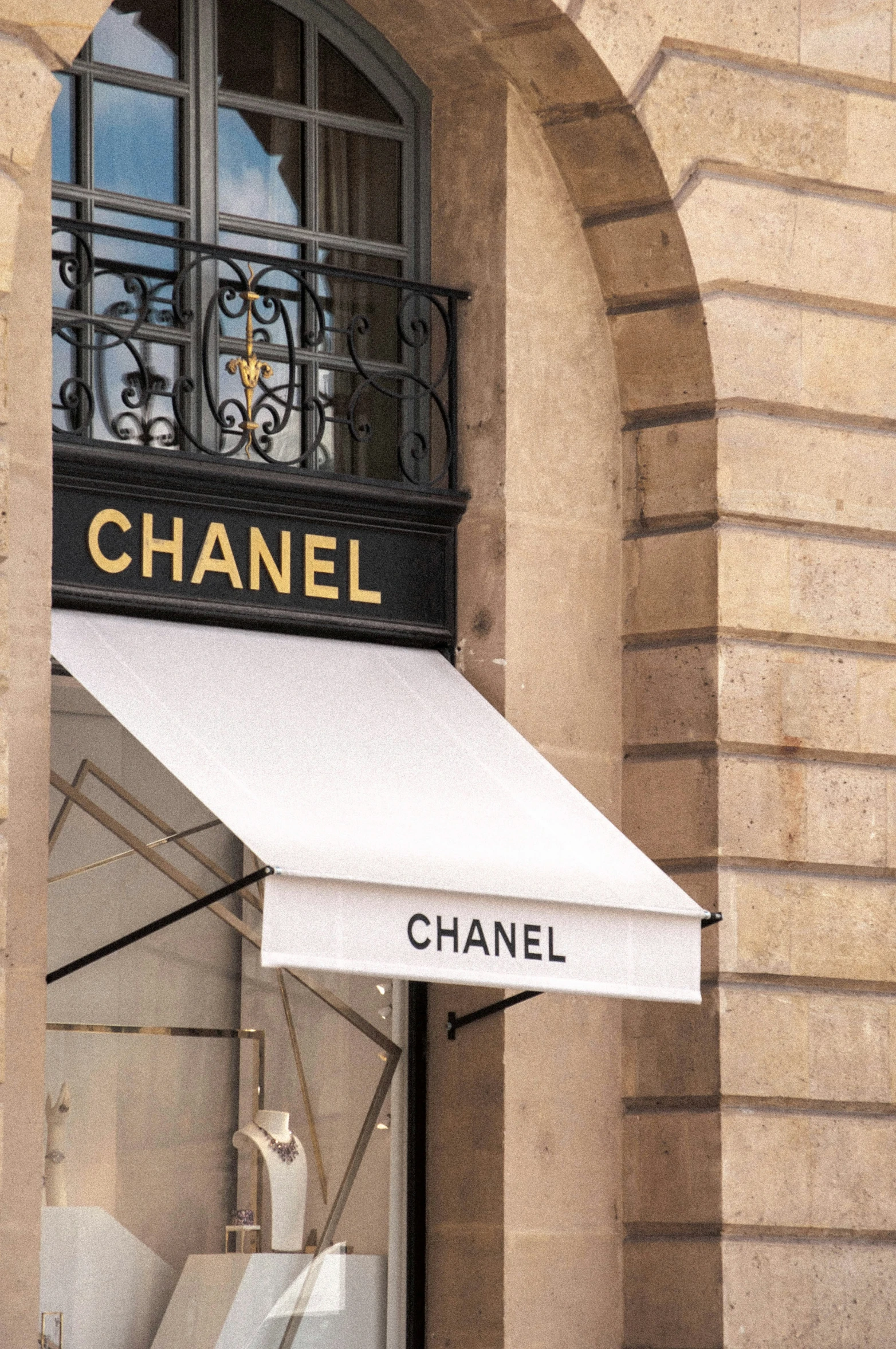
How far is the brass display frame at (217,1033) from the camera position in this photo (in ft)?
32.4

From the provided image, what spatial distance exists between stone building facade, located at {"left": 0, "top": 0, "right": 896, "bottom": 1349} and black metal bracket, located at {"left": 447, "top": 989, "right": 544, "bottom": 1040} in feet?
0.29

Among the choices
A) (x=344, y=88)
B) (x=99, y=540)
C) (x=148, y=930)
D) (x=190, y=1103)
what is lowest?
(x=190, y=1103)

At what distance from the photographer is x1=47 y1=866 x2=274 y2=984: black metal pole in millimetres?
8844

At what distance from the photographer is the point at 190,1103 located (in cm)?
1003

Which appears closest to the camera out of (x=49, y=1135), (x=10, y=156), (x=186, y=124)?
(x=10, y=156)

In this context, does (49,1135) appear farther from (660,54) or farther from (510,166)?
(660,54)

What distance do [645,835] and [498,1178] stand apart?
5.09ft

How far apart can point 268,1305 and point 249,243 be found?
431 centimetres

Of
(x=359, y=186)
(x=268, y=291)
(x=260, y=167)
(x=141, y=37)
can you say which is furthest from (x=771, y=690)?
(x=141, y=37)

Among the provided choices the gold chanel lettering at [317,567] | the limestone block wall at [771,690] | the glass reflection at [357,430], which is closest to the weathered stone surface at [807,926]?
the limestone block wall at [771,690]

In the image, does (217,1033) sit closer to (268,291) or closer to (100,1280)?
(100,1280)

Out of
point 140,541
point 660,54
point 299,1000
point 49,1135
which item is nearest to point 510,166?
point 660,54

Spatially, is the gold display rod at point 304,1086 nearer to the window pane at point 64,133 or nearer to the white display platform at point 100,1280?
the white display platform at point 100,1280

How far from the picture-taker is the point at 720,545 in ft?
34.3
